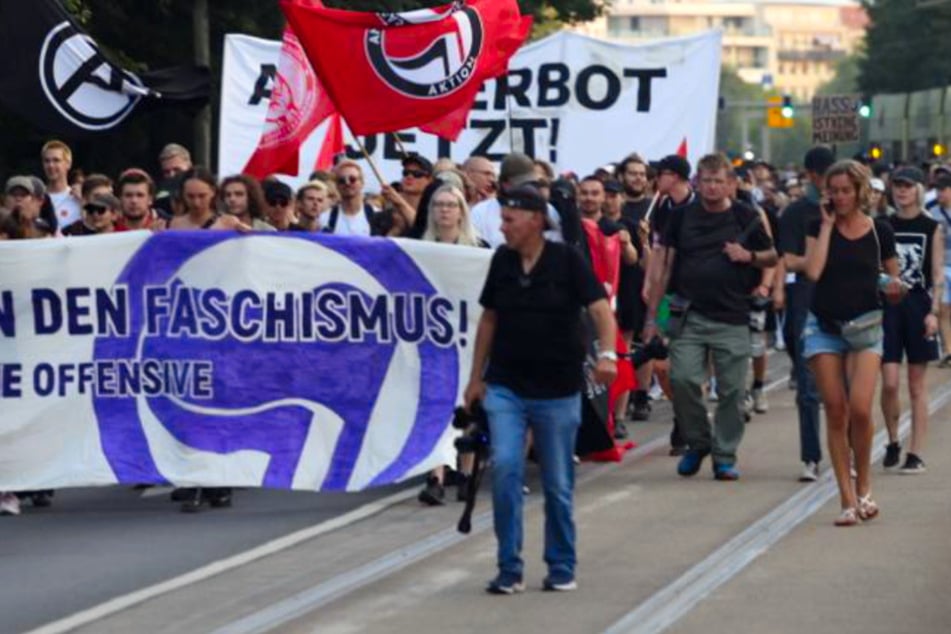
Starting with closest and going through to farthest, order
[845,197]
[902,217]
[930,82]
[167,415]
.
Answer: [845,197], [167,415], [902,217], [930,82]

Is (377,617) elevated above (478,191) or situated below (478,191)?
below

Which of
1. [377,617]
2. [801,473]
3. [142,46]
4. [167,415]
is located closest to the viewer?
[377,617]

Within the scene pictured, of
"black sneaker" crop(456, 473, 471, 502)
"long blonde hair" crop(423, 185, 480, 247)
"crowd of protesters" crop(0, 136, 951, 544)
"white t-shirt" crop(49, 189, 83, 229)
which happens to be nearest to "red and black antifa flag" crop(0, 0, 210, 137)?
"crowd of protesters" crop(0, 136, 951, 544)

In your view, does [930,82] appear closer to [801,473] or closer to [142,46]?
[142,46]

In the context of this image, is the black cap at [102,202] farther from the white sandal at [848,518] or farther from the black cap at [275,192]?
the white sandal at [848,518]

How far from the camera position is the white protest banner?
977 inches

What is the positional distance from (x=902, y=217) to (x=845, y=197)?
3.13 meters

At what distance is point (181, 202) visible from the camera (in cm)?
1463

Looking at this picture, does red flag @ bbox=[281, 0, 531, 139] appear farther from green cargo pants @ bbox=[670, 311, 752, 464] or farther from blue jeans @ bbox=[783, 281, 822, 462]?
Result: blue jeans @ bbox=[783, 281, 822, 462]

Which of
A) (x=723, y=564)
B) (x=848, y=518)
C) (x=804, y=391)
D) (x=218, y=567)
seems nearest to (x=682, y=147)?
(x=804, y=391)

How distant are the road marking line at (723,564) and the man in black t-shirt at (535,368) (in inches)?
19.7

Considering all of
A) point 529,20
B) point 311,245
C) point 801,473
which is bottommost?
point 801,473

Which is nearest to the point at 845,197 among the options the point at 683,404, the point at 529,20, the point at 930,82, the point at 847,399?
the point at 847,399

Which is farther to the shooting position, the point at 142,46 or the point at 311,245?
the point at 142,46
